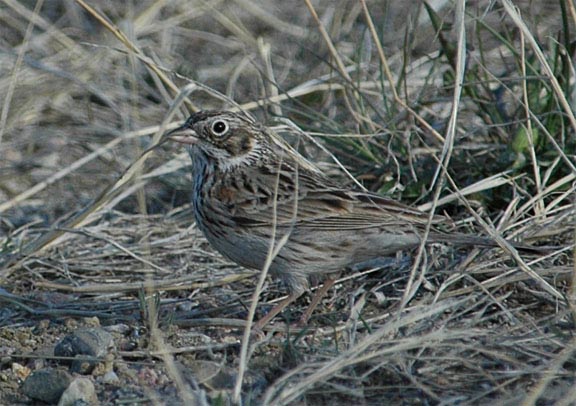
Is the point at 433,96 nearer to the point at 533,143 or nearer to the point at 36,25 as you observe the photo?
the point at 533,143

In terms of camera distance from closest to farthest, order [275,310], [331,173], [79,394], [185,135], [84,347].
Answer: [79,394], [84,347], [275,310], [185,135], [331,173]

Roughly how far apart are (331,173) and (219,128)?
1.34 meters

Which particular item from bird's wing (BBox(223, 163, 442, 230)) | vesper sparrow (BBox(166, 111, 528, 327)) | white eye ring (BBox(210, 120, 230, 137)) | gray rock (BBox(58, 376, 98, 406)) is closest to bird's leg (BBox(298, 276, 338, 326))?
vesper sparrow (BBox(166, 111, 528, 327))

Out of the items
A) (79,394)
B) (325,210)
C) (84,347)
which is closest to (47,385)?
(79,394)

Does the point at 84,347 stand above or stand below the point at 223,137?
below

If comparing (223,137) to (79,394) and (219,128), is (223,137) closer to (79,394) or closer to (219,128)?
(219,128)

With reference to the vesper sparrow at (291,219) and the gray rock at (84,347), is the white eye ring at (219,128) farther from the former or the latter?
the gray rock at (84,347)

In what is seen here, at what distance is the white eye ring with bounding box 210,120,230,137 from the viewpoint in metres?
5.64

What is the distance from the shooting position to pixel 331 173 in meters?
6.84

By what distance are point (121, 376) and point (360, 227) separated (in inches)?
53.0

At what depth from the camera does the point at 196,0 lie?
9539 millimetres

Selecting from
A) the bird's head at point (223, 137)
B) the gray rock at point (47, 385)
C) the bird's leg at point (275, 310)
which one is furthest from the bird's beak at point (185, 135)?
the gray rock at point (47, 385)

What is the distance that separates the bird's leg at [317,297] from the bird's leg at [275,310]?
83 millimetres

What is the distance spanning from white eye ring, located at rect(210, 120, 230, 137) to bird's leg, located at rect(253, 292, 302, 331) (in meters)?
0.87
